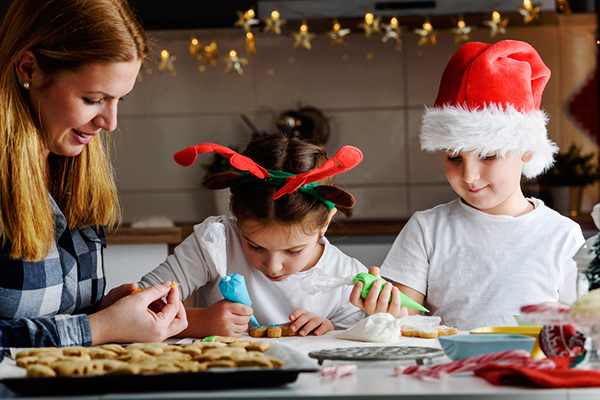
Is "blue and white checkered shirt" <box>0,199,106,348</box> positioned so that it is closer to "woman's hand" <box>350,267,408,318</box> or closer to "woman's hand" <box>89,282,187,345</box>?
"woman's hand" <box>89,282,187,345</box>

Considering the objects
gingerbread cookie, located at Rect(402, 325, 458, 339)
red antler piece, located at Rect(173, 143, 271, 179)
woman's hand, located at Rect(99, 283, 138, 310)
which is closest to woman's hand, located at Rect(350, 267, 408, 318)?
gingerbread cookie, located at Rect(402, 325, 458, 339)

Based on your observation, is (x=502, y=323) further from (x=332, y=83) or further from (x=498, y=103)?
(x=332, y=83)

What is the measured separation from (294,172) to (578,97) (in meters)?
2.24

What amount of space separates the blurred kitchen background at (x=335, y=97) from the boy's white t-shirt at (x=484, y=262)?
4.89ft

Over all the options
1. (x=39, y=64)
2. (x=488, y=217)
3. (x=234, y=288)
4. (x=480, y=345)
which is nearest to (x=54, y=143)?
(x=39, y=64)

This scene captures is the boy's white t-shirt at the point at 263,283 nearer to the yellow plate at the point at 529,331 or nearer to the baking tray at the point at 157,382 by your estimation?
the yellow plate at the point at 529,331

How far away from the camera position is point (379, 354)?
696mm

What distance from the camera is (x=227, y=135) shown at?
119 inches

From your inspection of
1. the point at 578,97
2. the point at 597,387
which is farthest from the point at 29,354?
the point at 578,97

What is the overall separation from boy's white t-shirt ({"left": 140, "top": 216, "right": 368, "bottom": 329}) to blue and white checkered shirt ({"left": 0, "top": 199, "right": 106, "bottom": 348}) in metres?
0.21

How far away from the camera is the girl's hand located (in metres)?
1.02

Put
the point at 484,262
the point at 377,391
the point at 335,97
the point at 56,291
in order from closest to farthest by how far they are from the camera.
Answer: the point at 377,391 < the point at 56,291 < the point at 484,262 < the point at 335,97

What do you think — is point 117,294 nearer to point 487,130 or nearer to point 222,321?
point 222,321

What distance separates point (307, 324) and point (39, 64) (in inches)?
25.3
